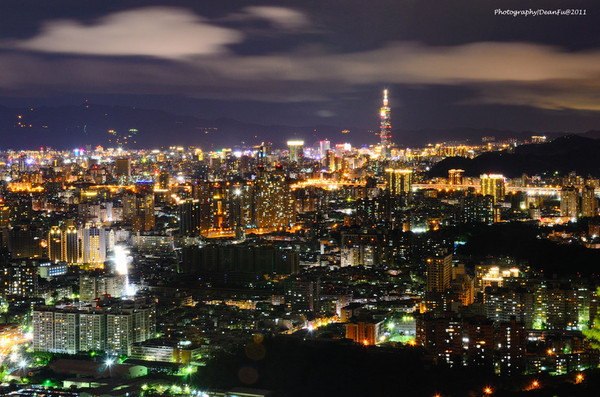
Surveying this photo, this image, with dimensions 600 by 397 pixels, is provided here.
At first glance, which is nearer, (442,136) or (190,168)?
(190,168)

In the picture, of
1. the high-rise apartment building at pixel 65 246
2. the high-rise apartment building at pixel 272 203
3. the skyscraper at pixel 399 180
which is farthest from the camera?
the skyscraper at pixel 399 180

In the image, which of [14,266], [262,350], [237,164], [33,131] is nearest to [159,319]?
[262,350]

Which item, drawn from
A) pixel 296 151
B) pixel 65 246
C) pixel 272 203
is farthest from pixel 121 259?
pixel 296 151

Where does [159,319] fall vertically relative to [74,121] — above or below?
below

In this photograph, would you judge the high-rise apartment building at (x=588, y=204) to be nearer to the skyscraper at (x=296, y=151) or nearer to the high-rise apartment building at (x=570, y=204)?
the high-rise apartment building at (x=570, y=204)

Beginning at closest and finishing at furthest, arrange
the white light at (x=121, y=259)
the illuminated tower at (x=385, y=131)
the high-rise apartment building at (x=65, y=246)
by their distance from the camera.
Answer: the white light at (x=121, y=259) < the high-rise apartment building at (x=65, y=246) < the illuminated tower at (x=385, y=131)

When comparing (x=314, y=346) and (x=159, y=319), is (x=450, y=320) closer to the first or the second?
(x=314, y=346)

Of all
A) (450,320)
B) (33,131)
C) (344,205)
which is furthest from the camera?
(33,131)

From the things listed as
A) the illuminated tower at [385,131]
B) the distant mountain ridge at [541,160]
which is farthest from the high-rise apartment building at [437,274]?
the illuminated tower at [385,131]
